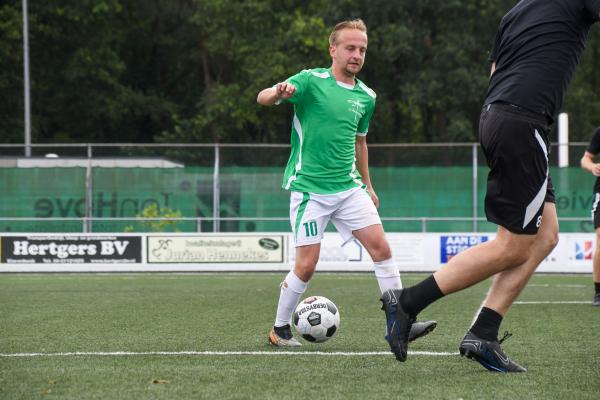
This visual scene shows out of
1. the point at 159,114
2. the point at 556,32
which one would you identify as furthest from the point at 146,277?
the point at 159,114

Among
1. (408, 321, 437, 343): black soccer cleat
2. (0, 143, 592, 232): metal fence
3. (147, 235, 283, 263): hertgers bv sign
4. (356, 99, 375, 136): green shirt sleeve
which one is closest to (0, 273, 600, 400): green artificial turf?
(408, 321, 437, 343): black soccer cleat

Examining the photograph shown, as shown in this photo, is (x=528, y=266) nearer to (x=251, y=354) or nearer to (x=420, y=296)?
(x=420, y=296)

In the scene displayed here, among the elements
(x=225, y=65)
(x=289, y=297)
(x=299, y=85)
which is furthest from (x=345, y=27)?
(x=225, y=65)

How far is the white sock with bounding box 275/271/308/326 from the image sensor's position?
23.0 ft

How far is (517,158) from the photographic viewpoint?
16.9ft

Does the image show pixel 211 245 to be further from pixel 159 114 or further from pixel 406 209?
pixel 159 114

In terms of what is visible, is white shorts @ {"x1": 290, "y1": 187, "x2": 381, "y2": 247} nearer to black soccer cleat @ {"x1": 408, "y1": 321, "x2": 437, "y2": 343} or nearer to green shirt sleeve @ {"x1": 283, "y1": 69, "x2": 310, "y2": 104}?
green shirt sleeve @ {"x1": 283, "y1": 69, "x2": 310, "y2": 104}

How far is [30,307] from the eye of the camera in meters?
10.4

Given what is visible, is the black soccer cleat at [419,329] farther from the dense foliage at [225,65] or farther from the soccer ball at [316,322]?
the dense foliage at [225,65]

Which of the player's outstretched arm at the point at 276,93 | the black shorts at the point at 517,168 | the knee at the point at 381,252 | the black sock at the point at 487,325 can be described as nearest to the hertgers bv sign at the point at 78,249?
the knee at the point at 381,252

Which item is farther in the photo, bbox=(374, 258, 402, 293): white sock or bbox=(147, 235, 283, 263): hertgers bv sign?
bbox=(147, 235, 283, 263): hertgers bv sign

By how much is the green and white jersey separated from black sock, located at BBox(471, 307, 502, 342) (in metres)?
1.72

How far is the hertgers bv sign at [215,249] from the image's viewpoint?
19.3 metres

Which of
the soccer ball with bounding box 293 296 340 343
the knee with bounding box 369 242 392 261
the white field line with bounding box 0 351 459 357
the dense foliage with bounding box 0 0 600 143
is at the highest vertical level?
the dense foliage with bounding box 0 0 600 143
